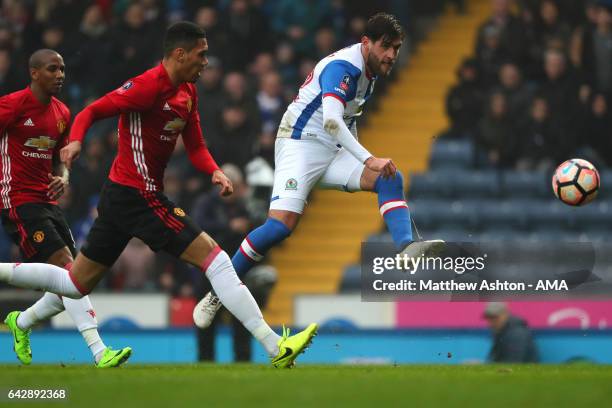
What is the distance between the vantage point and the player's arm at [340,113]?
352 inches

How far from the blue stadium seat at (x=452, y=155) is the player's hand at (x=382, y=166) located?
7.29 metres

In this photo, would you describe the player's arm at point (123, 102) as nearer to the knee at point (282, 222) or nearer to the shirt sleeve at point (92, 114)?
the shirt sleeve at point (92, 114)

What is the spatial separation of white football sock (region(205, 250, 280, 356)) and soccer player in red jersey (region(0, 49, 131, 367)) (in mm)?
1275

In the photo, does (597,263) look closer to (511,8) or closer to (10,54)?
(511,8)

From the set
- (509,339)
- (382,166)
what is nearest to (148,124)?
(382,166)

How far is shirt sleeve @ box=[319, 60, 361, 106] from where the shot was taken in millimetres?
9125

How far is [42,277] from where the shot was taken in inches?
345

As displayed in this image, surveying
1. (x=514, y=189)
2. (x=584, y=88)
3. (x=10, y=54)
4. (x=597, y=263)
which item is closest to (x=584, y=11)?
(x=584, y=88)

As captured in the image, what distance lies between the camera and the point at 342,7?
710 inches

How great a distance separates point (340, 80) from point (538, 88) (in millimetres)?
6887

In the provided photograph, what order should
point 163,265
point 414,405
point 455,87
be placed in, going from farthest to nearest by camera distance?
point 455,87
point 163,265
point 414,405

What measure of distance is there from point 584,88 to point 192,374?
27.6 feet

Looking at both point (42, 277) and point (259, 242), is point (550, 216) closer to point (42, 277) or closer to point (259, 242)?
point (259, 242)

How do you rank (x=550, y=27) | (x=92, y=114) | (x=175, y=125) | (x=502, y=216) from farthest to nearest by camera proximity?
(x=550, y=27), (x=502, y=216), (x=175, y=125), (x=92, y=114)
